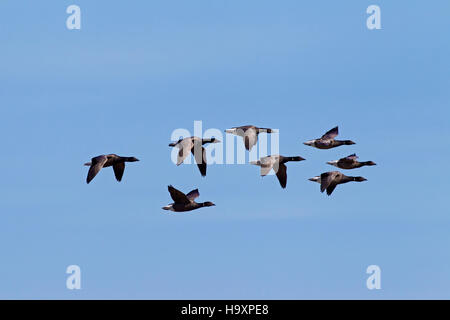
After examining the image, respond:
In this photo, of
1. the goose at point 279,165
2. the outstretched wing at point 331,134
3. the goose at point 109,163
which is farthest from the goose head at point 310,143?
the goose at point 109,163

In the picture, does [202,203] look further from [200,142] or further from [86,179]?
[86,179]

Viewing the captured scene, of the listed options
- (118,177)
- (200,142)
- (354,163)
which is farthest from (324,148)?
(118,177)

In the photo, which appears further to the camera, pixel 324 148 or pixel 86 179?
pixel 324 148


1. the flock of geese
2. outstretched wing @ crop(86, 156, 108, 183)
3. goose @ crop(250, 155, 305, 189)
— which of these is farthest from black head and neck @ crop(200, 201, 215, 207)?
outstretched wing @ crop(86, 156, 108, 183)

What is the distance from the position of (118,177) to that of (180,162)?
8.75m

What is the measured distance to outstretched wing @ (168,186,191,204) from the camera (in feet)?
247

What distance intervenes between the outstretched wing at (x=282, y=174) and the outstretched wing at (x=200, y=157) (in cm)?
603

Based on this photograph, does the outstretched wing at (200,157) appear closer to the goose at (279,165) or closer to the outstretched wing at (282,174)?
the goose at (279,165)

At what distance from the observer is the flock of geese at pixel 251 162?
74.9 m

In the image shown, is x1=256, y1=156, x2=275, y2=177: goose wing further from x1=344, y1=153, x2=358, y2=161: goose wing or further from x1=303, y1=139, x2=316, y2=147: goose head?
x1=344, y1=153, x2=358, y2=161: goose wing

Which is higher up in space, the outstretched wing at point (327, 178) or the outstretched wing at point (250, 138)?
the outstretched wing at point (250, 138)

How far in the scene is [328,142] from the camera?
77.5m

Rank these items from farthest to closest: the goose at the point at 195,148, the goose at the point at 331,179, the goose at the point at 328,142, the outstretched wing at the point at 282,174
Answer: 1. the outstretched wing at the point at 282,174
2. the goose at the point at 328,142
3. the goose at the point at 331,179
4. the goose at the point at 195,148
